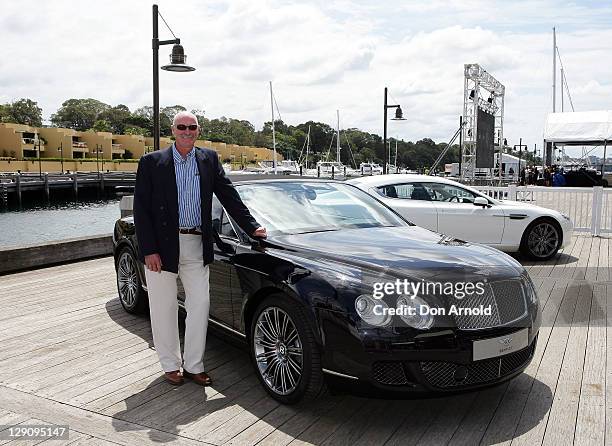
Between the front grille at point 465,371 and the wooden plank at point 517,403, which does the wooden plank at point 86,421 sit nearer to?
the front grille at point 465,371

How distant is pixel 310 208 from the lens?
4.82m

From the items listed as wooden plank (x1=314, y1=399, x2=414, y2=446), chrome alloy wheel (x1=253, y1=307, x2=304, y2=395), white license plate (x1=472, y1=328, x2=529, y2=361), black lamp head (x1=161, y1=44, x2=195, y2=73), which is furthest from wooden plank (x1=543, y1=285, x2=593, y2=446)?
black lamp head (x1=161, y1=44, x2=195, y2=73)

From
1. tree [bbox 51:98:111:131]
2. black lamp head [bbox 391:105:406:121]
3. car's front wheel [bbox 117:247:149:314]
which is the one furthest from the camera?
tree [bbox 51:98:111:131]

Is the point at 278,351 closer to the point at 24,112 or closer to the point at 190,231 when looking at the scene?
the point at 190,231

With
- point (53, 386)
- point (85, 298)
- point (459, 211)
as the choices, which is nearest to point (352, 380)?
point (53, 386)

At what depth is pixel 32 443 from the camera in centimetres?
334

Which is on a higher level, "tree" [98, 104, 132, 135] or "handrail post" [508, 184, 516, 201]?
"tree" [98, 104, 132, 135]

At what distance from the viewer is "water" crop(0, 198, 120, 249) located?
34000mm

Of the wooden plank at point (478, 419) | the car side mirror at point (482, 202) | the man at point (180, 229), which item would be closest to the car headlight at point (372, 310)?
the wooden plank at point (478, 419)

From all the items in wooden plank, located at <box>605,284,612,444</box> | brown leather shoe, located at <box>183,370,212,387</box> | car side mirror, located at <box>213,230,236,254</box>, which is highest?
car side mirror, located at <box>213,230,236,254</box>

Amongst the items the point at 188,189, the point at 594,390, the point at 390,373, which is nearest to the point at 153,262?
the point at 188,189

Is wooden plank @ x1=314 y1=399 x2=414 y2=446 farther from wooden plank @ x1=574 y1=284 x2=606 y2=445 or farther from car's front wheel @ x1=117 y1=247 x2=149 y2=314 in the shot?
car's front wheel @ x1=117 y1=247 x2=149 y2=314

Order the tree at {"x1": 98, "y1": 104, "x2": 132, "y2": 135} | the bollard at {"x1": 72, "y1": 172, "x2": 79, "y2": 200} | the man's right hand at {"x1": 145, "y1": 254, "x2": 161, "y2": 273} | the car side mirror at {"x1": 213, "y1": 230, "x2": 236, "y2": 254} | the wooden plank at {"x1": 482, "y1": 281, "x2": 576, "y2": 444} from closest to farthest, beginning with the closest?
the wooden plank at {"x1": 482, "y1": 281, "x2": 576, "y2": 444} < the man's right hand at {"x1": 145, "y1": 254, "x2": 161, "y2": 273} < the car side mirror at {"x1": 213, "y1": 230, "x2": 236, "y2": 254} < the bollard at {"x1": 72, "y1": 172, "x2": 79, "y2": 200} < the tree at {"x1": 98, "y1": 104, "x2": 132, "y2": 135}

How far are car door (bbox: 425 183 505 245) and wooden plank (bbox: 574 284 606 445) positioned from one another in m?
3.38
